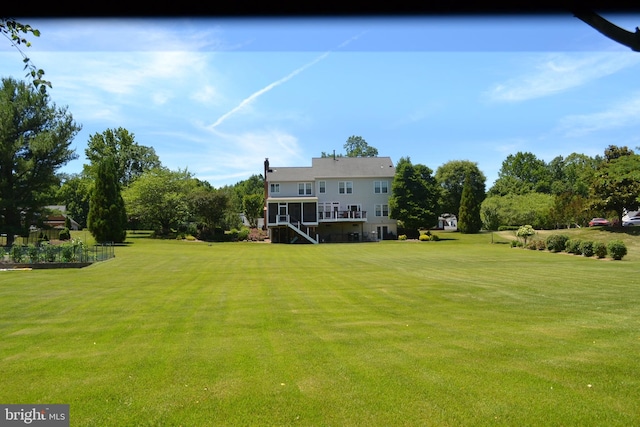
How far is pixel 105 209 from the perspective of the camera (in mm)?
37406

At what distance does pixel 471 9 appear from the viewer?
2.35 m

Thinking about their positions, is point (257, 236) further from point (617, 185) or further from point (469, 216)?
point (617, 185)

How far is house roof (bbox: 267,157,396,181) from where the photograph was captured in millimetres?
51438

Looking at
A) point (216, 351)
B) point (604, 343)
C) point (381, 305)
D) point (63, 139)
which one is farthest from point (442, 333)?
point (63, 139)

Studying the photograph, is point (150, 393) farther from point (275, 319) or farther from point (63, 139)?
point (63, 139)

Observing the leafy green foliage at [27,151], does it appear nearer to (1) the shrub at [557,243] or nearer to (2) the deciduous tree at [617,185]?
(1) the shrub at [557,243]

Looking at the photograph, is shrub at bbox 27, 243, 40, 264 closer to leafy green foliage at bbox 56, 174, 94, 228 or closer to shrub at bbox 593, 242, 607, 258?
shrub at bbox 593, 242, 607, 258

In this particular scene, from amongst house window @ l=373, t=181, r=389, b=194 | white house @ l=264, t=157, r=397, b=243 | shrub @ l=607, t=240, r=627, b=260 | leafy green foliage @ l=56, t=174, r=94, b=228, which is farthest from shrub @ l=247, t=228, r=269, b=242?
leafy green foliage @ l=56, t=174, r=94, b=228

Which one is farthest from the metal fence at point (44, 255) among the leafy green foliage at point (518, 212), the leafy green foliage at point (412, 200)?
the leafy green foliage at point (518, 212)

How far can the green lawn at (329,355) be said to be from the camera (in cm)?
456

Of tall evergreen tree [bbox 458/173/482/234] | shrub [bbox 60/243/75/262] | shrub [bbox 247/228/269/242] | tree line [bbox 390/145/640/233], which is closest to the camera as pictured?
shrub [bbox 60/243/75/262]

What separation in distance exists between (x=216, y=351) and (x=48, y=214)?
3957cm

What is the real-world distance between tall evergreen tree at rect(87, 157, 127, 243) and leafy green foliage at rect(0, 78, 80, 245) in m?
3.17

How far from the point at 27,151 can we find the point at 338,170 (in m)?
31.8
